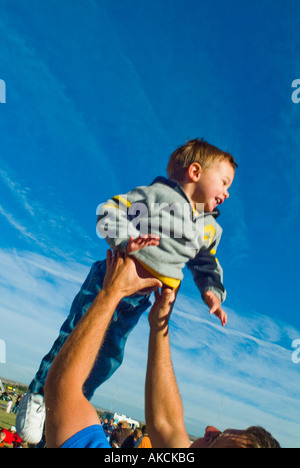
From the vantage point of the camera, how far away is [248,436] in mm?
1891

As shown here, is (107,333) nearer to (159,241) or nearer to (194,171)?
(159,241)

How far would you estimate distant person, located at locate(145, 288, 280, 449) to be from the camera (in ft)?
6.42

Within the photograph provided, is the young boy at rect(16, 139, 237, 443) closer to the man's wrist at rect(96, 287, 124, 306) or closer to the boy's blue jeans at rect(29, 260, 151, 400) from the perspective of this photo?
the boy's blue jeans at rect(29, 260, 151, 400)

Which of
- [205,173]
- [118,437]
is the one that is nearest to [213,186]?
[205,173]

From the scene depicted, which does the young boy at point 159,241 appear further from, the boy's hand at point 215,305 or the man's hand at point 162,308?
the man's hand at point 162,308

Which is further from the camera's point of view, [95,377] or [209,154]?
[209,154]

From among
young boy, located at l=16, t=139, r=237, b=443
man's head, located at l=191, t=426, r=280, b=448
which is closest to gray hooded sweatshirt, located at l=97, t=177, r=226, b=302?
young boy, located at l=16, t=139, r=237, b=443

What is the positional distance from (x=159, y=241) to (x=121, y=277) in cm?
82

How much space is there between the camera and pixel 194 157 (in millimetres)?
3355

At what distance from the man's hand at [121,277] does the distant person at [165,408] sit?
1.16 ft

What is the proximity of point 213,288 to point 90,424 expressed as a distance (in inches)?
73.7

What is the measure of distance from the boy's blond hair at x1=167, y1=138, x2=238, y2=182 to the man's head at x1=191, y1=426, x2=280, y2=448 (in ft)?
7.00
